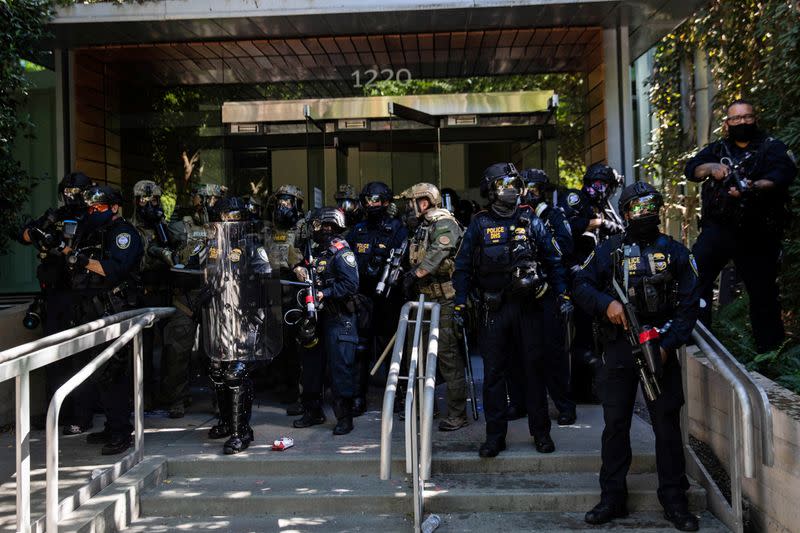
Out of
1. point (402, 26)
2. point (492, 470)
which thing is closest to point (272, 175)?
point (402, 26)

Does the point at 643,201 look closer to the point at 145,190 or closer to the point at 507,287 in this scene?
the point at 507,287

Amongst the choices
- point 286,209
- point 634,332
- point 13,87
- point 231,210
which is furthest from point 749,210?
point 13,87

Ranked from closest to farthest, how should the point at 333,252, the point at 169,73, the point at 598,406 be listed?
the point at 333,252
the point at 598,406
the point at 169,73

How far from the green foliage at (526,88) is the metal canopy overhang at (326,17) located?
0.99 metres

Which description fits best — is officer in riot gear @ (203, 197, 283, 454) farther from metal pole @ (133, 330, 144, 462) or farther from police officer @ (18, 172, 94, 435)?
police officer @ (18, 172, 94, 435)

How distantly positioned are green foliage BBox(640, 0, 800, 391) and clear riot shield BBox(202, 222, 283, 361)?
3602 mm

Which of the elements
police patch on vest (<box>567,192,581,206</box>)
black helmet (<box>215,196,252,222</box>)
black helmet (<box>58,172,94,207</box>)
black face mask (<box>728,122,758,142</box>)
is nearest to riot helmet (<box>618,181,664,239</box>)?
black face mask (<box>728,122,758,142</box>)

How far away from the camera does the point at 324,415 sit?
21.6ft

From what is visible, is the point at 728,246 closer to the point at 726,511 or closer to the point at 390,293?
the point at 726,511

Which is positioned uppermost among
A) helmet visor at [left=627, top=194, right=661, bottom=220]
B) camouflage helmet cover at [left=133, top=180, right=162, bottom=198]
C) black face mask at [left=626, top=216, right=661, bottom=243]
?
camouflage helmet cover at [left=133, top=180, right=162, bottom=198]

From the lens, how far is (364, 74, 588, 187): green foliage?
31.9 ft

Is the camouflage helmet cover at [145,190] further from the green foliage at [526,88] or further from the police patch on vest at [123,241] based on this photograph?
the green foliage at [526,88]

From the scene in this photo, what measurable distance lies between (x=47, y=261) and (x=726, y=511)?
5.49 m

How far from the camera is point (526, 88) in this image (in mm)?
9852
